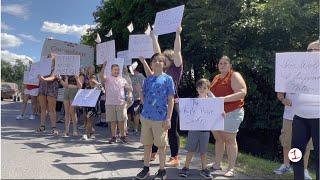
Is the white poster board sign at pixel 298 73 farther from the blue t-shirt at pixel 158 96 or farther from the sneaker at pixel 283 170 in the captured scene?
the sneaker at pixel 283 170

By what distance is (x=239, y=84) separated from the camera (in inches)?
264

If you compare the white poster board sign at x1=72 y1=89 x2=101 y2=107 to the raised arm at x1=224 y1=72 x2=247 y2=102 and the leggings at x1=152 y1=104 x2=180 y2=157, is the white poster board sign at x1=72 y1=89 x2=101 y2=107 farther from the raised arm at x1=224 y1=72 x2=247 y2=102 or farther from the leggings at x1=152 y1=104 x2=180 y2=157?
→ the raised arm at x1=224 y1=72 x2=247 y2=102

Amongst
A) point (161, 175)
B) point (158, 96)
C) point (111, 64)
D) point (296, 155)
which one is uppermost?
point (111, 64)

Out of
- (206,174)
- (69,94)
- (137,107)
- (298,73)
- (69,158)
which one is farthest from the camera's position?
(137,107)

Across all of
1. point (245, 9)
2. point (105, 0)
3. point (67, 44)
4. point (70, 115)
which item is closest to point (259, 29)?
point (245, 9)

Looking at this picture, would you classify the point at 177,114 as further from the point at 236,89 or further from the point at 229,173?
the point at 229,173

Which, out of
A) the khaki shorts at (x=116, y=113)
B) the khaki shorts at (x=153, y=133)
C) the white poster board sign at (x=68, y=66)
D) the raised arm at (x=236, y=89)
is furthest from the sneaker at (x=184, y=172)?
the white poster board sign at (x=68, y=66)

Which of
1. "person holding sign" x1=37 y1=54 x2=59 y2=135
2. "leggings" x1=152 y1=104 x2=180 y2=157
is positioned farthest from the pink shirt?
"leggings" x1=152 y1=104 x2=180 y2=157

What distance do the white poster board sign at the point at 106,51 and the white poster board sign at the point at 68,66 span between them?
29.6 inches

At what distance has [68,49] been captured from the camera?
18.2 m

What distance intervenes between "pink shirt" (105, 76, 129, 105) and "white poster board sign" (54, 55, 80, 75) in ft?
4.02

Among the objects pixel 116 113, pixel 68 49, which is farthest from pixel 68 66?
pixel 68 49

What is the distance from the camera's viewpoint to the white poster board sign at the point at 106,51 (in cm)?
960

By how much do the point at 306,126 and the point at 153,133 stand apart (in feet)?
6.95
